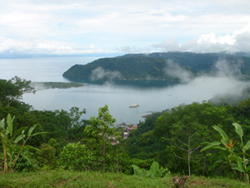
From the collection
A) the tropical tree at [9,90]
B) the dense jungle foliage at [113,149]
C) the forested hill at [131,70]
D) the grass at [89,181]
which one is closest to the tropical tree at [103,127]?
the dense jungle foliage at [113,149]

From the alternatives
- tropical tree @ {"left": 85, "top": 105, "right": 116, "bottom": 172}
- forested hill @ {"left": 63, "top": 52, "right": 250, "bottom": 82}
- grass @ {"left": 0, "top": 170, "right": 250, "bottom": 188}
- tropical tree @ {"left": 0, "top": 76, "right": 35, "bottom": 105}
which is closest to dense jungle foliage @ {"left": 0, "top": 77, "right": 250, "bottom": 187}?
tropical tree @ {"left": 85, "top": 105, "right": 116, "bottom": 172}

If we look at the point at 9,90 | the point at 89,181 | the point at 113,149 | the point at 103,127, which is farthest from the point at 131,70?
the point at 89,181

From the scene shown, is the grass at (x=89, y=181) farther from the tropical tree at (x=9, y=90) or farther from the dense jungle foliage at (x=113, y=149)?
the tropical tree at (x=9, y=90)

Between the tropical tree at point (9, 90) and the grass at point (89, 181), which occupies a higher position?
the tropical tree at point (9, 90)

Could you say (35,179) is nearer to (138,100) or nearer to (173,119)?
(173,119)

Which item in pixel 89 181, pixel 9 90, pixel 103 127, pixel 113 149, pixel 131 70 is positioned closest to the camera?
pixel 89 181

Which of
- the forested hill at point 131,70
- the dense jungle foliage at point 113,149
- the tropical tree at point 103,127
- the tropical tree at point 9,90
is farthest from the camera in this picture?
the forested hill at point 131,70

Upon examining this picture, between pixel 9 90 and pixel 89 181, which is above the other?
pixel 9 90

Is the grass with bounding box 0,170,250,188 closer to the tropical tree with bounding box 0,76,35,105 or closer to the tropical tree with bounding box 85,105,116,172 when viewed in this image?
the tropical tree with bounding box 85,105,116,172

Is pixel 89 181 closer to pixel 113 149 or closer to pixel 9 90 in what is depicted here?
pixel 113 149
